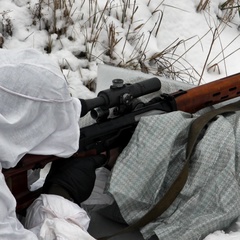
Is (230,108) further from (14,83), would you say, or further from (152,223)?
(14,83)

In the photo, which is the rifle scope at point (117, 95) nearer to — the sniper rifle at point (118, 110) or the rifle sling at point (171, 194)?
the sniper rifle at point (118, 110)

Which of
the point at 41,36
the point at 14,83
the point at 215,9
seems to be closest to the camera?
the point at 14,83

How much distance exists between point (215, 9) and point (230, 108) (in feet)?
5.73

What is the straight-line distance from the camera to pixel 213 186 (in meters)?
1.97

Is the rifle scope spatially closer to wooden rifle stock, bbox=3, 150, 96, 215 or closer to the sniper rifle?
the sniper rifle

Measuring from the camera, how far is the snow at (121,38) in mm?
3299

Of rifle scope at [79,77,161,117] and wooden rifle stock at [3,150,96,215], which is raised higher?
rifle scope at [79,77,161,117]

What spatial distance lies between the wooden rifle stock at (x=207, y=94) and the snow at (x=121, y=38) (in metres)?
0.85

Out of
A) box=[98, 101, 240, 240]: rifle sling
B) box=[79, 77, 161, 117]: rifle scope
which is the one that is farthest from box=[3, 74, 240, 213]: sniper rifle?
box=[98, 101, 240, 240]: rifle sling

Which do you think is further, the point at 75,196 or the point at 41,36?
the point at 41,36

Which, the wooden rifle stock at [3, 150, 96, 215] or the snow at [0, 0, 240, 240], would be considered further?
the snow at [0, 0, 240, 240]

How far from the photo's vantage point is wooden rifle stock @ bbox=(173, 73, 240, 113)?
7.56ft

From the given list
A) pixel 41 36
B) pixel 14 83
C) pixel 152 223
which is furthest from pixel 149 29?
pixel 14 83

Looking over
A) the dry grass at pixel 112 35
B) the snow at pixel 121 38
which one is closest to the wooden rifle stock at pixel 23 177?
the snow at pixel 121 38
